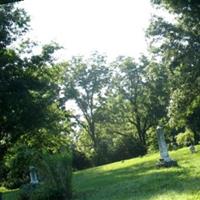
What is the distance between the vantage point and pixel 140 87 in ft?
225

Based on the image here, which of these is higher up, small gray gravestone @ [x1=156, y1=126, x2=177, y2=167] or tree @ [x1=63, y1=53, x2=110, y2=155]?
tree @ [x1=63, y1=53, x2=110, y2=155]

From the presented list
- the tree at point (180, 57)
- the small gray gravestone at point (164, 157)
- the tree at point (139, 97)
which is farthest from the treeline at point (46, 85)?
the tree at point (139, 97)

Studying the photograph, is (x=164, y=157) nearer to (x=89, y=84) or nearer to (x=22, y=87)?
(x=22, y=87)

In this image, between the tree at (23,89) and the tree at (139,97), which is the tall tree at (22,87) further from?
the tree at (139,97)

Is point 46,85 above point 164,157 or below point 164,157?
above

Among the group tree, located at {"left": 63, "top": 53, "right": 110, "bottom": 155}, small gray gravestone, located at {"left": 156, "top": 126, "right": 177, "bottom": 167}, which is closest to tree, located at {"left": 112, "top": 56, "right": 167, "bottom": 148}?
tree, located at {"left": 63, "top": 53, "right": 110, "bottom": 155}

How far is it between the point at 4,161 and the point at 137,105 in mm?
40382

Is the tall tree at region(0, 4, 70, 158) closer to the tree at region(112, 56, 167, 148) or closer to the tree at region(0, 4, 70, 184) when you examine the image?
the tree at region(0, 4, 70, 184)

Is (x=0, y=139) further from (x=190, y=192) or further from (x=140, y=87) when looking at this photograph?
(x=140, y=87)

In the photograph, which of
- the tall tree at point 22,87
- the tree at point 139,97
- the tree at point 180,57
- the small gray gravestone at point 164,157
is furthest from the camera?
the tree at point 139,97

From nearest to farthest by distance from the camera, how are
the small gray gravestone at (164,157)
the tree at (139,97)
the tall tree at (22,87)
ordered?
the small gray gravestone at (164,157)
the tall tree at (22,87)
the tree at (139,97)

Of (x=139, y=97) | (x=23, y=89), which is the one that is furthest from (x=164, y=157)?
(x=139, y=97)

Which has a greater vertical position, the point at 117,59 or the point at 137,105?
the point at 117,59

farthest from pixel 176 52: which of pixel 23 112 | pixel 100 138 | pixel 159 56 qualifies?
pixel 100 138
